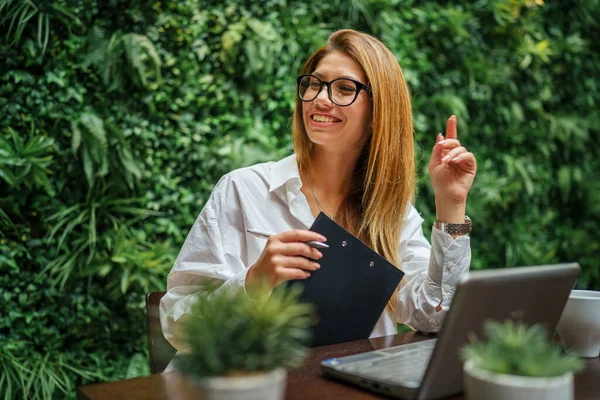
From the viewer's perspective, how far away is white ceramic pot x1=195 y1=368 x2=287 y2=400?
657 millimetres

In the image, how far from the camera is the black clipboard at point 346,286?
129 centimetres

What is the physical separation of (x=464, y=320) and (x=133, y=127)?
2322mm

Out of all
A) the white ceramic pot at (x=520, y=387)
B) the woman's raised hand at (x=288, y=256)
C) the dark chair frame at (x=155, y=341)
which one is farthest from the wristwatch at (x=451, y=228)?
the white ceramic pot at (x=520, y=387)

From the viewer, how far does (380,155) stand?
1.87 metres

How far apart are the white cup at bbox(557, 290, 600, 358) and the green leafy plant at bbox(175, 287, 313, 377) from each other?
2.37ft

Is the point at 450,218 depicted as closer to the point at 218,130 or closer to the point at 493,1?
the point at 218,130

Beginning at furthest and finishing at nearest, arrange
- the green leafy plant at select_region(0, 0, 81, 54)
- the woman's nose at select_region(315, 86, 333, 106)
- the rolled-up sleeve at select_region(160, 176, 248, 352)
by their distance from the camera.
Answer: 1. the green leafy plant at select_region(0, 0, 81, 54)
2. the woman's nose at select_region(315, 86, 333, 106)
3. the rolled-up sleeve at select_region(160, 176, 248, 352)

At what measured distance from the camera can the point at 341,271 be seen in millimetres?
1329

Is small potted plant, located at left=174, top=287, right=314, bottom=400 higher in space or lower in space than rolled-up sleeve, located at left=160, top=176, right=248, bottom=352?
higher

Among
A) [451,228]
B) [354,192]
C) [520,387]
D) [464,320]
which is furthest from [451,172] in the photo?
[520,387]

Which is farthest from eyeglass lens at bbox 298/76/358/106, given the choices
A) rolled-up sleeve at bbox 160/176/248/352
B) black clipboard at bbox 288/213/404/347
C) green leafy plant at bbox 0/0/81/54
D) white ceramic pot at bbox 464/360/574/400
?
green leafy plant at bbox 0/0/81/54

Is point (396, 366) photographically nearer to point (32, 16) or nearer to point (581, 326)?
point (581, 326)

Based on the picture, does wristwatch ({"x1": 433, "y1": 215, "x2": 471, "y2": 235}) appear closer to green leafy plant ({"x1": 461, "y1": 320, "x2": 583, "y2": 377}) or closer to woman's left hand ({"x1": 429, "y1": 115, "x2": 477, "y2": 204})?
woman's left hand ({"x1": 429, "y1": 115, "x2": 477, "y2": 204})

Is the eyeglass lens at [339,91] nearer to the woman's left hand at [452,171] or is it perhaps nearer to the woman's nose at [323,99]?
the woman's nose at [323,99]
